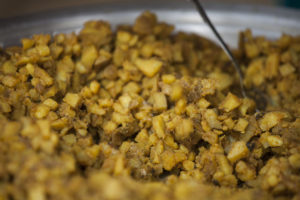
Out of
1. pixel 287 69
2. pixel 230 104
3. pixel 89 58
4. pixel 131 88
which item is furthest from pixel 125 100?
pixel 287 69

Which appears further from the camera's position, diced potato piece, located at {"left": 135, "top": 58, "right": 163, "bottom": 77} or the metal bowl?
the metal bowl

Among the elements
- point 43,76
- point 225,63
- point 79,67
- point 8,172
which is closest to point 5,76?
point 43,76

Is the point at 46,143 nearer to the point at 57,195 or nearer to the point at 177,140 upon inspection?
the point at 57,195

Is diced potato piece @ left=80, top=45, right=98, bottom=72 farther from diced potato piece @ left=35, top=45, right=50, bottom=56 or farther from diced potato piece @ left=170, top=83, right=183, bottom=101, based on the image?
diced potato piece @ left=170, top=83, right=183, bottom=101

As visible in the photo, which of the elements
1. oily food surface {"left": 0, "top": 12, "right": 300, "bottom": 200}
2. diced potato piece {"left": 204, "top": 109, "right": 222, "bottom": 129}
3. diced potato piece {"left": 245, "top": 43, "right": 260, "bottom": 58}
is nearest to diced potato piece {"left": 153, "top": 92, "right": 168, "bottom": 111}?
oily food surface {"left": 0, "top": 12, "right": 300, "bottom": 200}

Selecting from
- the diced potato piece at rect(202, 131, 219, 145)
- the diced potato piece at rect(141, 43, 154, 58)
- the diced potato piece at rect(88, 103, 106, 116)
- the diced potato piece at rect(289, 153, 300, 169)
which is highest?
the diced potato piece at rect(141, 43, 154, 58)

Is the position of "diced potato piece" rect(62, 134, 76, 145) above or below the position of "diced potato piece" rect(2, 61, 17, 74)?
below

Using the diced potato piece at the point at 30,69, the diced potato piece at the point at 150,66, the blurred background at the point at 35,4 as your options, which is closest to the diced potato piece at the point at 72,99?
the diced potato piece at the point at 30,69
